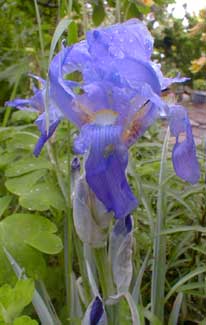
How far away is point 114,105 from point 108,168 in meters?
0.07

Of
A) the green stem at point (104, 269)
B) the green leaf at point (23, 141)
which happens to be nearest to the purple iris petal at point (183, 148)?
the green stem at point (104, 269)

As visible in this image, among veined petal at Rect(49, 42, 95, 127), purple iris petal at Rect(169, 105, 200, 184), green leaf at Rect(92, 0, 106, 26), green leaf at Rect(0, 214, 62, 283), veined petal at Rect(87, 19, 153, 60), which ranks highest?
veined petal at Rect(87, 19, 153, 60)

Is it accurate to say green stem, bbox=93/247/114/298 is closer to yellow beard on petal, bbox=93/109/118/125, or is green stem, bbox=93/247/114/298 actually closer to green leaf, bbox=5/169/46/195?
yellow beard on petal, bbox=93/109/118/125

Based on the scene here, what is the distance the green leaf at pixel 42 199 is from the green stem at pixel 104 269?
0.26 metres

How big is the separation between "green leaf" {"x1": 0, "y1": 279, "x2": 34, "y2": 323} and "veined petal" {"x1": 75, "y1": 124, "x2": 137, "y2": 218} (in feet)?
0.60

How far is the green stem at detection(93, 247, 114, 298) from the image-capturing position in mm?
513

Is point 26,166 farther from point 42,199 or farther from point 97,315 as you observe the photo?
point 97,315

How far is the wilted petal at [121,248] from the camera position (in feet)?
1.68

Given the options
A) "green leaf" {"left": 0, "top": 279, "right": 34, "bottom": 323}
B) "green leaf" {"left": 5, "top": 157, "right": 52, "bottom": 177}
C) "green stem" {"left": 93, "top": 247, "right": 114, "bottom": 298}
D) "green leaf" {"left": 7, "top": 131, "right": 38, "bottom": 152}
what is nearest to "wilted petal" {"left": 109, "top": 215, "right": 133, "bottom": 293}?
"green stem" {"left": 93, "top": 247, "right": 114, "bottom": 298}

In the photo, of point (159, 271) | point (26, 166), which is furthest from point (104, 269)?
point (26, 166)

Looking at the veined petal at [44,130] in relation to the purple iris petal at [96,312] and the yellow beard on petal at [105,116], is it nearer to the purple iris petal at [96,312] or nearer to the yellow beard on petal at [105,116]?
the yellow beard on petal at [105,116]

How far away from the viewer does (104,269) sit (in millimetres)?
519

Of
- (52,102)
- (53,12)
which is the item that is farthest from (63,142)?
(53,12)

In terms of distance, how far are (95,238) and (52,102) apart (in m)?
0.15
